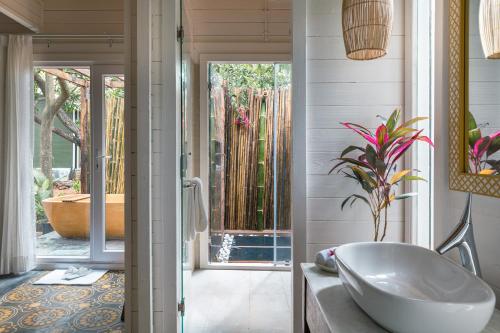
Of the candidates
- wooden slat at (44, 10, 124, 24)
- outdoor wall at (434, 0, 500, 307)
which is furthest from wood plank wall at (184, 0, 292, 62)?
outdoor wall at (434, 0, 500, 307)

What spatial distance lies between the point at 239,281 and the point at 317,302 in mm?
2048

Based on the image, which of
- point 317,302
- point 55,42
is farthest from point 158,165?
point 55,42

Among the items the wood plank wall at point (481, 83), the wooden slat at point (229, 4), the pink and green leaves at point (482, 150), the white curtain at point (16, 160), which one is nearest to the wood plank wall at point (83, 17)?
the white curtain at point (16, 160)

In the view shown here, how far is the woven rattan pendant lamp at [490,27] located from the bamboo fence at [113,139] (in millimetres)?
3028

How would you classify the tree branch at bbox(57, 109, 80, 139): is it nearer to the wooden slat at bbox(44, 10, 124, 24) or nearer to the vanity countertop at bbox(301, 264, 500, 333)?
the wooden slat at bbox(44, 10, 124, 24)

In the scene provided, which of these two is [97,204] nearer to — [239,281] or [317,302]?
[239,281]

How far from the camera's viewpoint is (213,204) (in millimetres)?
3240

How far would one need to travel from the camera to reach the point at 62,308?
2381 mm

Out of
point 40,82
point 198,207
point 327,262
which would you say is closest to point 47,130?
point 40,82

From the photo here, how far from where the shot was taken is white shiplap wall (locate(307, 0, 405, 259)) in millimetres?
1747

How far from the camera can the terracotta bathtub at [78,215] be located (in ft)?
10.3

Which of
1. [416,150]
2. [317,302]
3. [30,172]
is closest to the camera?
[317,302]

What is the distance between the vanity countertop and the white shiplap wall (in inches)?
→ 26.1

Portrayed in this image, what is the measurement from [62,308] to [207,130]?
1.96 metres
